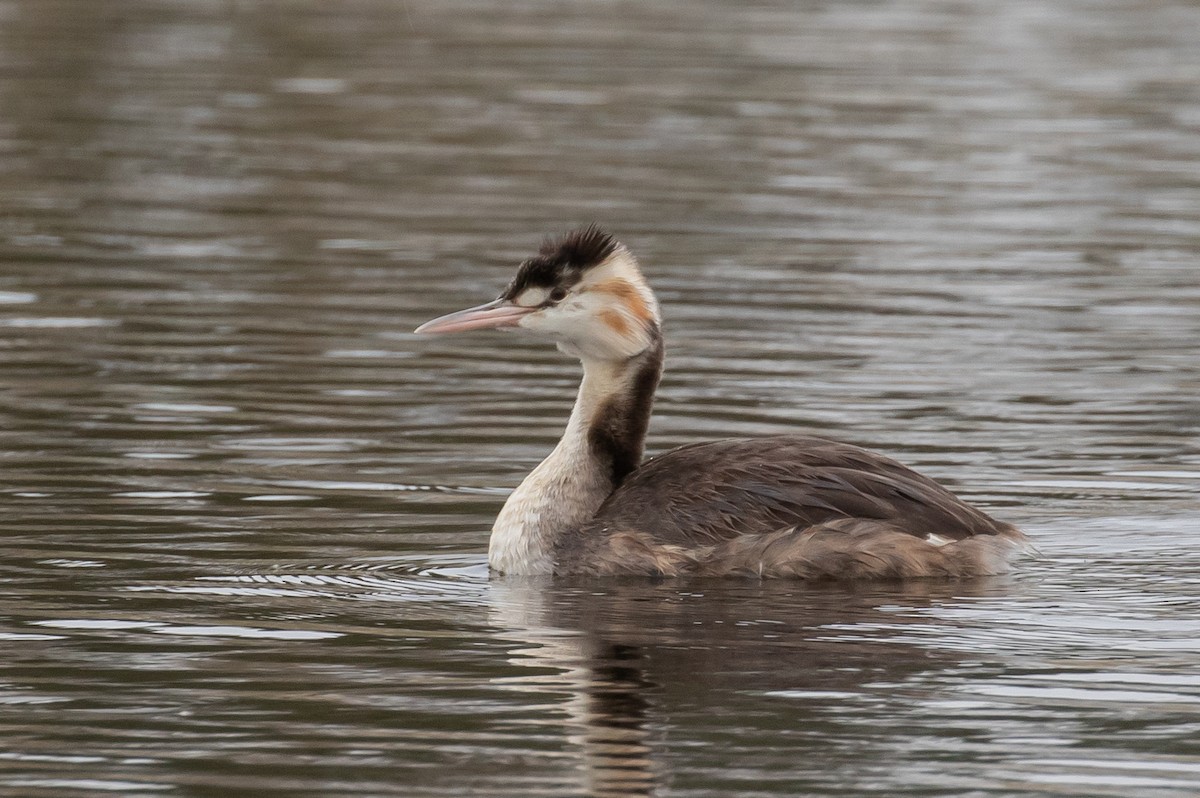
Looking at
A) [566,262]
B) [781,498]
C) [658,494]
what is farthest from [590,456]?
[781,498]

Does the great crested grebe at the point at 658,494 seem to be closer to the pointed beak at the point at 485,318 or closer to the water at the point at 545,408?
the pointed beak at the point at 485,318

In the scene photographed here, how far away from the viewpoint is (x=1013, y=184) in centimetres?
2344

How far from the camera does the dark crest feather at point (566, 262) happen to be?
10617mm

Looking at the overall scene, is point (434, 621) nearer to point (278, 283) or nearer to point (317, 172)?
point (278, 283)

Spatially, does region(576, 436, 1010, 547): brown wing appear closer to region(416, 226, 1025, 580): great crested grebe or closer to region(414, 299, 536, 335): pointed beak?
region(416, 226, 1025, 580): great crested grebe

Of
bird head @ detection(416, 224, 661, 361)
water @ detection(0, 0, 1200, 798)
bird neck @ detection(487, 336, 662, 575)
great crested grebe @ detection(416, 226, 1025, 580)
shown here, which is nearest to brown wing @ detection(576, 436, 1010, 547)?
great crested grebe @ detection(416, 226, 1025, 580)

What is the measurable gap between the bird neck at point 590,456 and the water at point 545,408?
1.14ft

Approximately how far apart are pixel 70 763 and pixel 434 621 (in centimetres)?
220

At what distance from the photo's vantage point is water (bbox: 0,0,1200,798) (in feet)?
26.1

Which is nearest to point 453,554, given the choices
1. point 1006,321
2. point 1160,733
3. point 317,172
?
point 1160,733

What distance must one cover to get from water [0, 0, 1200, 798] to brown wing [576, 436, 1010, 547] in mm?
296

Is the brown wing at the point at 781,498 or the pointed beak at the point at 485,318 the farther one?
the pointed beak at the point at 485,318

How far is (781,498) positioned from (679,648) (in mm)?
1392

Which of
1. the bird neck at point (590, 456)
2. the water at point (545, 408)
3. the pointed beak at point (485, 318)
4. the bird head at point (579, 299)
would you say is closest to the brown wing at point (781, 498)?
the bird neck at point (590, 456)
